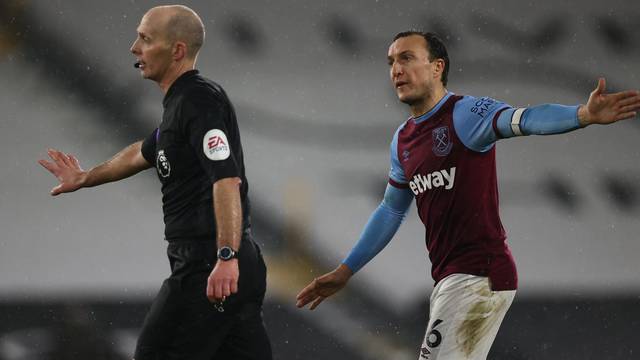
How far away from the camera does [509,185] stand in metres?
6.46

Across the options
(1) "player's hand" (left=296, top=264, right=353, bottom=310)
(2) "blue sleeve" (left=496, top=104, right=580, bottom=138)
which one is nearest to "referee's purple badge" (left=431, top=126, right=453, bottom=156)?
(2) "blue sleeve" (left=496, top=104, right=580, bottom=138)

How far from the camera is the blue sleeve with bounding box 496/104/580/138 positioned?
3.08 meters

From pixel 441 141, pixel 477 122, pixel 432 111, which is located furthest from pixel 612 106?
pixel 432 111

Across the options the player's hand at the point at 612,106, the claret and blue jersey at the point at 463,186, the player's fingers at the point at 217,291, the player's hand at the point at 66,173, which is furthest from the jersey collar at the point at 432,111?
the player's hand at the point at 66,173

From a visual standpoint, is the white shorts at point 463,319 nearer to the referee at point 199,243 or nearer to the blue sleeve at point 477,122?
the blue sleeve at point 477,122

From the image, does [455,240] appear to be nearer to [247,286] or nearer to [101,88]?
[247,286]

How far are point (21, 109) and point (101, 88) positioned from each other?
0.53 metres

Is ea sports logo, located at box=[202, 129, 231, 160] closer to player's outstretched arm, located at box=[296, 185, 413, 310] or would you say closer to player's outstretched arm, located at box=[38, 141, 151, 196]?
player's outstretched arm, located at box=[38, 141, 151, 196]

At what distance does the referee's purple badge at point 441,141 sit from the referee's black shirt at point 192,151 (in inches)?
30.0

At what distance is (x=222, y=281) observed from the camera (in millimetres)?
2906

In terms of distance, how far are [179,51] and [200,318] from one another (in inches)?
35.6

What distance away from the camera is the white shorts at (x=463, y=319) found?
3.37 m

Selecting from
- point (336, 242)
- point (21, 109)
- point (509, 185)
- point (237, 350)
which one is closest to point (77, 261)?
point (21, 109)

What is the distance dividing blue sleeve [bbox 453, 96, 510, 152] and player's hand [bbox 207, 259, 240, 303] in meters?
1.03
